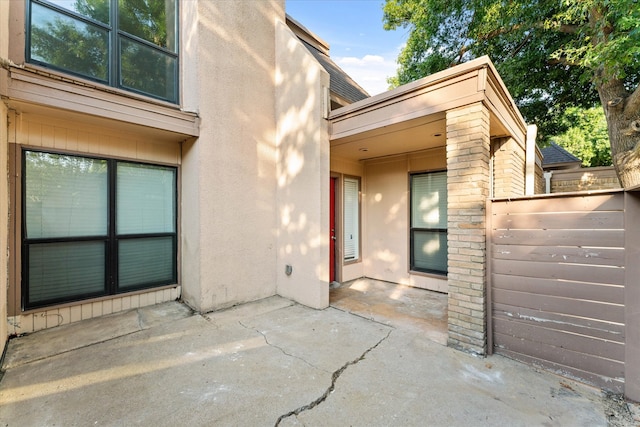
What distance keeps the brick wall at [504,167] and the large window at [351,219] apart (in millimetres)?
2811

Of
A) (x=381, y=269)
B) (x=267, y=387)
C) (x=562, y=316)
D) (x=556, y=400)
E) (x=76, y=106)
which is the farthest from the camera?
(x=381, y=269)

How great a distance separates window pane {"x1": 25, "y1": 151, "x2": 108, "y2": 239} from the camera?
3.40 meters

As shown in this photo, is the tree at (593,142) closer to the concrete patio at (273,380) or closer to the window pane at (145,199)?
the concrete patio at (273,380)

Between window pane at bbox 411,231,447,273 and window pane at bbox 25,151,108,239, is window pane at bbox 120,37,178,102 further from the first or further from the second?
window pane at bbox 411,231,447,273

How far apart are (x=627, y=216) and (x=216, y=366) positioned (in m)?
3.96

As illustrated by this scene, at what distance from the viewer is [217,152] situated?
14.0ft

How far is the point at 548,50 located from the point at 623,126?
2971 millimetres

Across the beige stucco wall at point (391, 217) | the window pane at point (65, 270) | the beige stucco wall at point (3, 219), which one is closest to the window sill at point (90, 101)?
the beige stucco wall at point (3, 219)

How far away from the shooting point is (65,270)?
3.57m

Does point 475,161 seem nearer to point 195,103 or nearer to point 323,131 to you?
point 323,131

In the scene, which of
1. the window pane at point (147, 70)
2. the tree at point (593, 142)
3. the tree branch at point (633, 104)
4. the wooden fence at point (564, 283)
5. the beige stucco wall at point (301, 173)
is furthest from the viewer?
the tree at point (593, 142)

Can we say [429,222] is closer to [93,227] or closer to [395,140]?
[395,140]

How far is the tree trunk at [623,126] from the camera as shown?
17.1ft

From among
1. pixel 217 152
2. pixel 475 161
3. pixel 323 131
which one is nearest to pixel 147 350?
pixel 217 152
